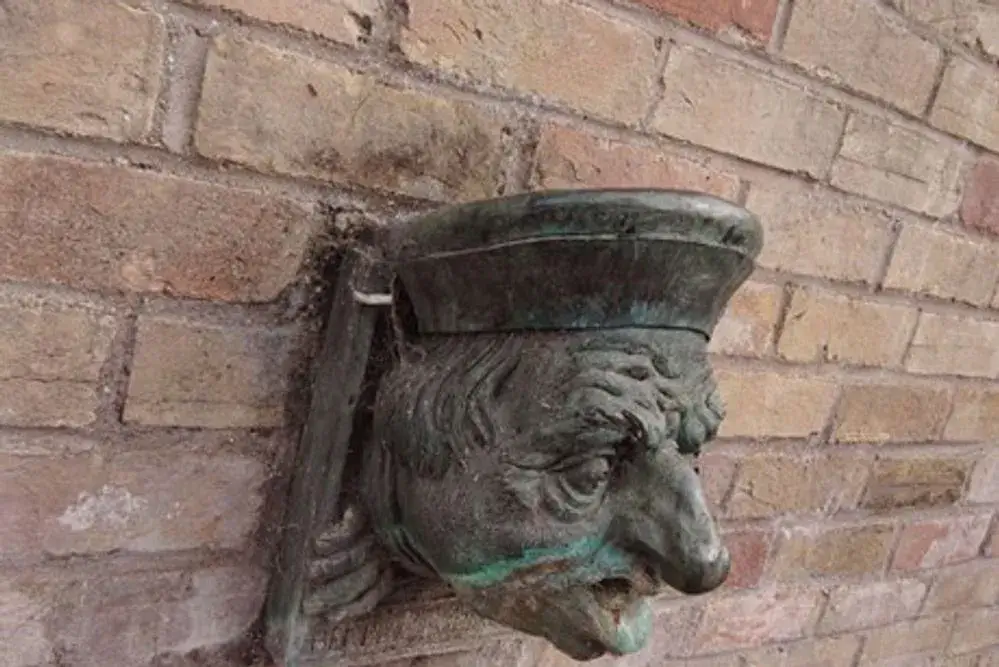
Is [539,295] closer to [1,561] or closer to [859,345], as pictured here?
[1,561]

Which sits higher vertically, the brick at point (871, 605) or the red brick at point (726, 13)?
the red brick at point (726, 13)

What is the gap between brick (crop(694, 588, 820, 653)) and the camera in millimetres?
1300

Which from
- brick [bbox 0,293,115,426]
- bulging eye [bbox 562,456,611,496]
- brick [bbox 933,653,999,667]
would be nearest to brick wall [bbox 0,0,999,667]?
brick [bbox 0,293,115,426]

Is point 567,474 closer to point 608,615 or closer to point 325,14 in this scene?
point 608,615

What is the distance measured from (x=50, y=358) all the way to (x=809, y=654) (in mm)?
1131

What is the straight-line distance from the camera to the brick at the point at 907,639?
154 cm

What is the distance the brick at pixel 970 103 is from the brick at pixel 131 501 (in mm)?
922

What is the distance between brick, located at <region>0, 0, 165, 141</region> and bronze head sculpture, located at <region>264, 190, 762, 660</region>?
0.22 meters

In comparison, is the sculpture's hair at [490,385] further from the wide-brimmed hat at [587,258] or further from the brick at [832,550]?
the brick at [832,550]

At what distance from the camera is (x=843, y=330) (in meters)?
1.25

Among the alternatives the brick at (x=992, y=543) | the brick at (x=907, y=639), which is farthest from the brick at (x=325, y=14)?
the brick at (x=992, y=543)

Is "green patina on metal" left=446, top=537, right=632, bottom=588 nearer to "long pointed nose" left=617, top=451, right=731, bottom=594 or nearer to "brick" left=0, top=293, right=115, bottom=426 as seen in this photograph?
"long pointed nose" left=617, top=451, right=731, bottom=594

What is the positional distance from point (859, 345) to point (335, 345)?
2.39 feet

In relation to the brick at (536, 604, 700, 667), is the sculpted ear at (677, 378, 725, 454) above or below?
above
